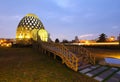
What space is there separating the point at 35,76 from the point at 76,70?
3.52m

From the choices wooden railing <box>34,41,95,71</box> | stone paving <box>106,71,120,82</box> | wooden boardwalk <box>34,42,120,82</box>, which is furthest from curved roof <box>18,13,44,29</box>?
stone paving <box>106,71,120,82</box>

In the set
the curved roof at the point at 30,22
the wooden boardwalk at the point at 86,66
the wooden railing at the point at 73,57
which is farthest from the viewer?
the curved roof at the point at 30,22

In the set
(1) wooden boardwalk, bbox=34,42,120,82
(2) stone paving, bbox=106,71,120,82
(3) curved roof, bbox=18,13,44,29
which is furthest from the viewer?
(3) curved roof, bbox=18,13,44,29

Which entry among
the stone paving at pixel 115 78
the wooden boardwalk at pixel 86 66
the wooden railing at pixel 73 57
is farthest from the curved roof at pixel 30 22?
the stone paving at pixel 115 78

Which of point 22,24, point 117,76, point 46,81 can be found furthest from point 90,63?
point 22,24

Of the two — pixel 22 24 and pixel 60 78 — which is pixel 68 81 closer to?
pixel 60 78

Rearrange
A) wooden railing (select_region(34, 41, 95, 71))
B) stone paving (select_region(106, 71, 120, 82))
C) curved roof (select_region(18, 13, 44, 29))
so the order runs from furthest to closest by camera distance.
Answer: curved roof (select_region(18, 13, 44, 29)) < wooden railing (select_region(34, 41, 95, 71)) < stone paving (select_region(106, 71, 120, 82))

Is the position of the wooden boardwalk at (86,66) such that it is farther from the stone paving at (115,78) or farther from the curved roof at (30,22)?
the curved roof at (30,22)

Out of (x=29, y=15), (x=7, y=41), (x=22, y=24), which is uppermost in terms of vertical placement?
(x=29, y=15)

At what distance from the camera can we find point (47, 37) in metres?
40.4

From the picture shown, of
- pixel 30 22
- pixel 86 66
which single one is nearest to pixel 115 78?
pixel 86 66

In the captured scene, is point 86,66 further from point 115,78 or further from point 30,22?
point 30,22

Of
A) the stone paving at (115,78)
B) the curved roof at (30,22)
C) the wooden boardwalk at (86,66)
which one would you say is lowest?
the stone paving at (115,78)

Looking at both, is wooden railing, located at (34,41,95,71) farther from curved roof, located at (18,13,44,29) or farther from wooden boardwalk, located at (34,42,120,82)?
curved roof, located at (18,13,44,29)
